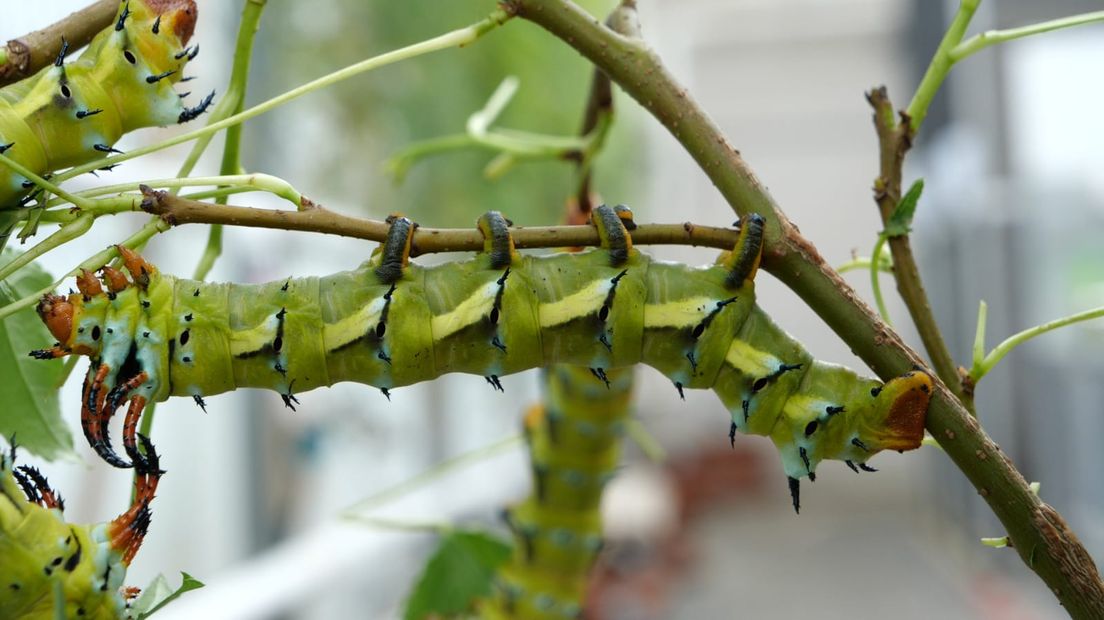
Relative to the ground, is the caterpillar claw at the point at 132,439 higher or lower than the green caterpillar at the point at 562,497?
higher

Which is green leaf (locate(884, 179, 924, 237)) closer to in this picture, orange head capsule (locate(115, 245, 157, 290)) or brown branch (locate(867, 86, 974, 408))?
brown branch (locate(867, 86, 974, 408))

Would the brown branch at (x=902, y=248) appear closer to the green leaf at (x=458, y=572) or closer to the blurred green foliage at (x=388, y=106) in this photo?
the green leaf at (x=458, y=572)

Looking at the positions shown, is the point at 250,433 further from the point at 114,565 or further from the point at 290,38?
the point at 114,565

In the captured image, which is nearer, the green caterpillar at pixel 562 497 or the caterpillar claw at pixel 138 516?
the caterpillar claw at pixel 138 516

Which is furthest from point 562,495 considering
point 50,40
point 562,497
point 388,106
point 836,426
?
point 388,106

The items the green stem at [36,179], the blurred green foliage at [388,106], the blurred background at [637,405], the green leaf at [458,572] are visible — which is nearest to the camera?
the green stem at [36,179]

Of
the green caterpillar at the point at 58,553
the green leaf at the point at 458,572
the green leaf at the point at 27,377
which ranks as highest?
the green leaf at the point at 27,377

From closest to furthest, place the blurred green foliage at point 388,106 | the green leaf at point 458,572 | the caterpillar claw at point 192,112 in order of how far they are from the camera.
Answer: the caterpillar claw at point 192,112, the green leaf at point 458,572, the blurred green foliage at point 388,106

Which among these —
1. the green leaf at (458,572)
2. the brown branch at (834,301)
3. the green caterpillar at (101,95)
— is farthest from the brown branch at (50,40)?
the green leaf at (458,572)

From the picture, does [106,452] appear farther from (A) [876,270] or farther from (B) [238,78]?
(A) [876,270]
